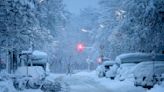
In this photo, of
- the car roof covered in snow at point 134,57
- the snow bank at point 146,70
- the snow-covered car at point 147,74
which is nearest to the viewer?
the snow-covered car at point 147,74

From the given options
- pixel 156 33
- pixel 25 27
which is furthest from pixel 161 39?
pixel 25 27

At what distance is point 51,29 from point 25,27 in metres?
29.6

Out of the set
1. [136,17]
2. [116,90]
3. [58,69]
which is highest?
[136,17]

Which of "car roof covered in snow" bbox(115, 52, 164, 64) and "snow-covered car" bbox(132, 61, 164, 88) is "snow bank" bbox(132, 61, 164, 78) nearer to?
"snow-covered car" bbox(132, 61, 164, 88)

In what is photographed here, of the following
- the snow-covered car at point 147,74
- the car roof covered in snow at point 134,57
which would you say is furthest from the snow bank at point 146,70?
the car roof covered in snow at point 134,57

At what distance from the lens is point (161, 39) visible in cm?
2352

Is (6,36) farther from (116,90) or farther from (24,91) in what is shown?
(116,90)

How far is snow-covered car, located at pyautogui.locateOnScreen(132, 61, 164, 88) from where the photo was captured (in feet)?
69.1

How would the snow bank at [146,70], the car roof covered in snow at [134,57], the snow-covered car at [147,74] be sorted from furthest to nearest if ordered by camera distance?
the car roof covered in snow at [134,57]
the snow bank at [146,70]
the snow-covered car at [147,74]

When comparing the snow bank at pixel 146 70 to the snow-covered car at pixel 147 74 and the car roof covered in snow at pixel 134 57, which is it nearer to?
the snow-covered car at pixel 147 74

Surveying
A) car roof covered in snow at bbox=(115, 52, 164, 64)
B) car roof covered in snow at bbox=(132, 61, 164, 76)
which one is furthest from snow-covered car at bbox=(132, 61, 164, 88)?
car roof covered in snow at bbox=(115, 52, 164, 64)

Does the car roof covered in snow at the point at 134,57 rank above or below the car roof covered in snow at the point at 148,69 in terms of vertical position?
below

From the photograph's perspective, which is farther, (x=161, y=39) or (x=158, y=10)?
(x=161, y=39)

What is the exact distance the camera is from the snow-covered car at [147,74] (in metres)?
21.1
